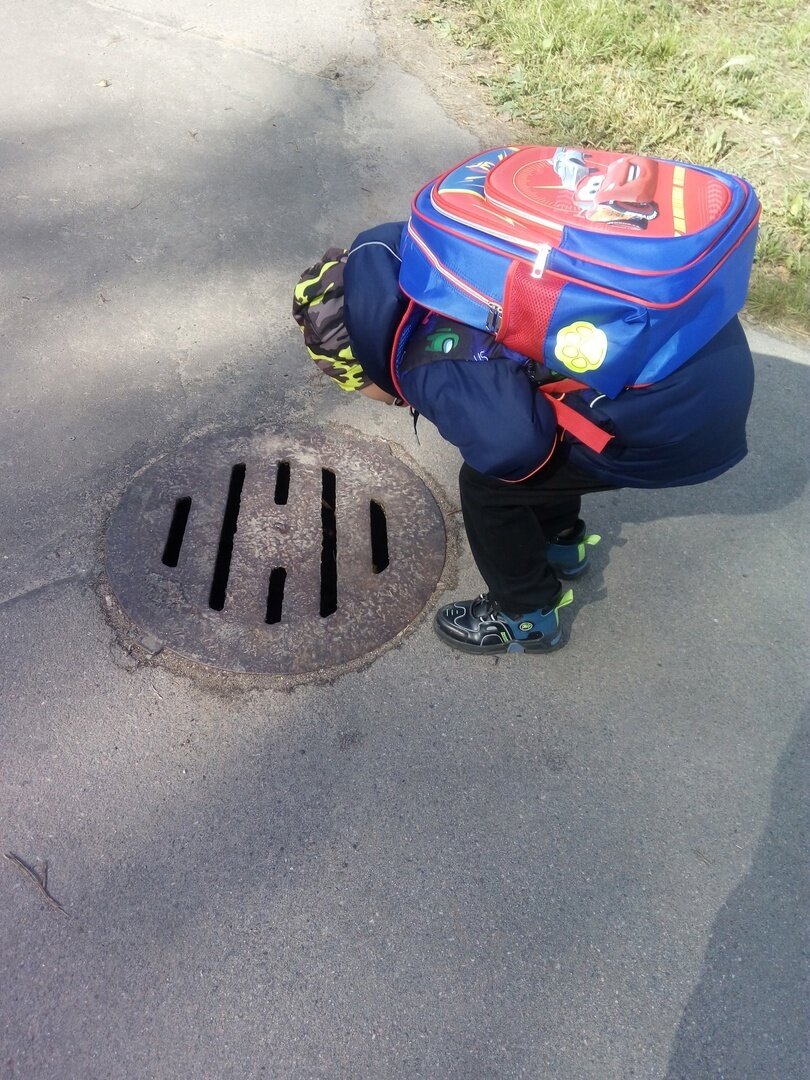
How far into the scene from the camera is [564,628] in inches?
91.2

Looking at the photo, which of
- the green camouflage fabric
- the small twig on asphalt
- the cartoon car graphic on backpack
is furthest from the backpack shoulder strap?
the small twig on asphalt

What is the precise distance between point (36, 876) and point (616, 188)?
1662mm

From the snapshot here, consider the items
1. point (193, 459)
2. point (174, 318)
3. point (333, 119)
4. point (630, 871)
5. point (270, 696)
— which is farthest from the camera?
point (333, 119)

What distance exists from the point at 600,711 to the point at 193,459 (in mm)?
1286

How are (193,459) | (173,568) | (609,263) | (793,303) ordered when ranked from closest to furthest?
1. (609,263)
2. (173,568)
3. (193,459)
4. (793,303)

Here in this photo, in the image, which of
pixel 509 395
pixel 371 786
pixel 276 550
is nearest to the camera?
pixel 509 395

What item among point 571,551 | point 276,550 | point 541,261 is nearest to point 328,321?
point 541,261

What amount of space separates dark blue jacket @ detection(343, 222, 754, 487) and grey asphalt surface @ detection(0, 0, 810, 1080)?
0.70m

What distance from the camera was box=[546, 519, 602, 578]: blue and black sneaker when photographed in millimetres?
2395

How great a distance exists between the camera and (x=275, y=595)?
2.29 meters

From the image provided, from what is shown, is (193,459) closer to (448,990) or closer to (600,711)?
(600,711)

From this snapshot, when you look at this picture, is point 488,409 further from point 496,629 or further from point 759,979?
point 759,979

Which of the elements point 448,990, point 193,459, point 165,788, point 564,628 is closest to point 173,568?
point 193,459

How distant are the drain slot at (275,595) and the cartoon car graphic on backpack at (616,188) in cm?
117
